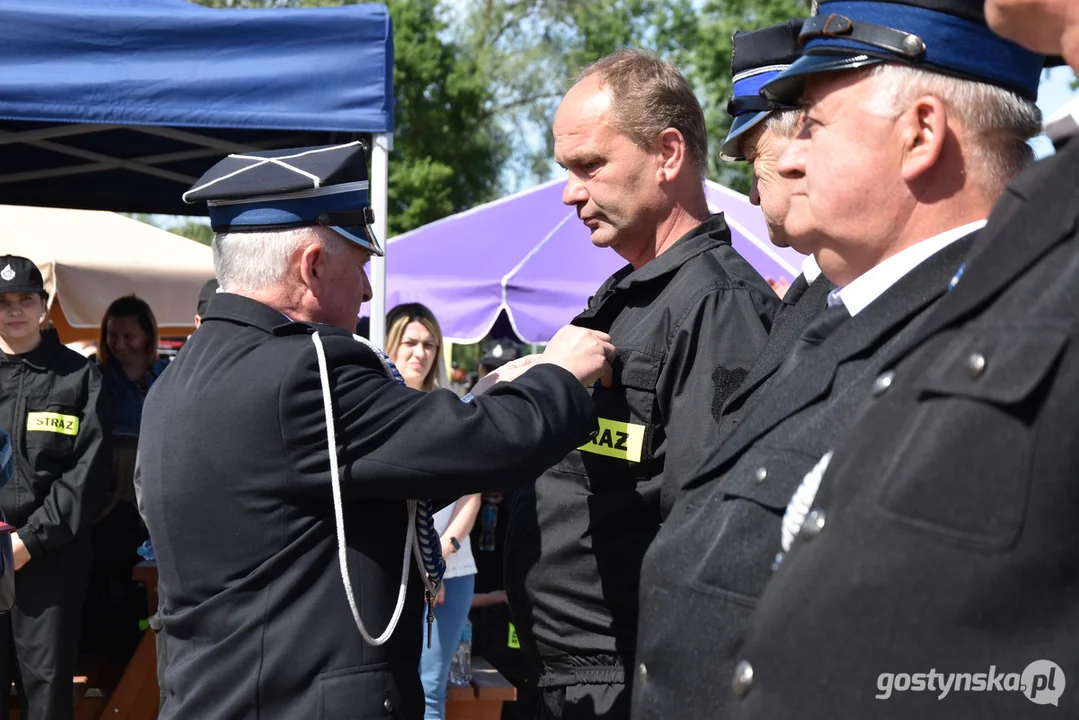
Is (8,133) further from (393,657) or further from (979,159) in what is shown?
(979,159)

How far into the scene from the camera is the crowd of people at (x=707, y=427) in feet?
2.98

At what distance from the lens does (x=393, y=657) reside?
2.11 m

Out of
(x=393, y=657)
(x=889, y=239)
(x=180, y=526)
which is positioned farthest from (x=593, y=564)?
(x=889, y=239)

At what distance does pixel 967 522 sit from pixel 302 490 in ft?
4.49

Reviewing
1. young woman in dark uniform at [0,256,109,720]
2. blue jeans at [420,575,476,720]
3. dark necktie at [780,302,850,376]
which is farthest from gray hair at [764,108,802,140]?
young woman in dark uniform at [0,256,109,720]

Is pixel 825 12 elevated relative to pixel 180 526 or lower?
elevated

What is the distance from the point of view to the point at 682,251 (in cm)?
236

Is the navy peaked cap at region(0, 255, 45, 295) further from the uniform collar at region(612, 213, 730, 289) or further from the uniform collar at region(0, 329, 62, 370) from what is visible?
the uniform collar at region(612, 213, 730, 289)

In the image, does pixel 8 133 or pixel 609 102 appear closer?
pixel 609 102

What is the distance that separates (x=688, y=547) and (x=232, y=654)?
44.6 inches

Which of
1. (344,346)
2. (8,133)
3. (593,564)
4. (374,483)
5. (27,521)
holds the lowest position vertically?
(27,521)

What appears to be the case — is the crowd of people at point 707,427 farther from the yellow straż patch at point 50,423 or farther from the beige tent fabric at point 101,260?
the beige tent fabric at point 101,260

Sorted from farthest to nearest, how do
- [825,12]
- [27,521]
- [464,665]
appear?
[464,665] < [27,521] < [825,12]

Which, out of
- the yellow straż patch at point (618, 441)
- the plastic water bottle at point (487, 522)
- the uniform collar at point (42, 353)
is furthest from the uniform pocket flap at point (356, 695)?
the plastic water bottle at point (487, 522)
